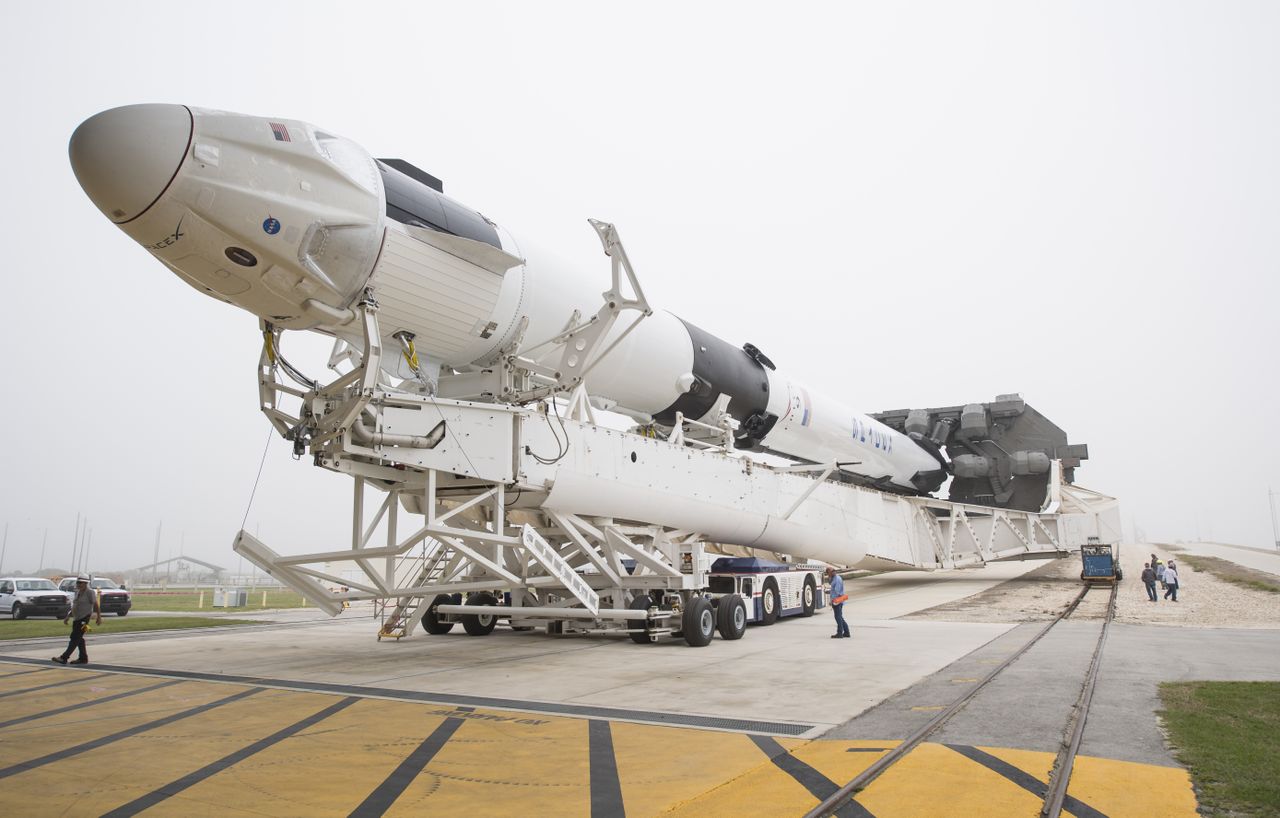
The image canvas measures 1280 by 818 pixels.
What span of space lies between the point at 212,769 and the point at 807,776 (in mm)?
3676

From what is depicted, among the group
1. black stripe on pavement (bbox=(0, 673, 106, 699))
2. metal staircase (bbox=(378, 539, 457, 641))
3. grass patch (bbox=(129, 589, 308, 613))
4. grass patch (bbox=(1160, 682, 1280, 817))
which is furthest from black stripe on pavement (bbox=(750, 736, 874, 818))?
grass patch (bbox=(129, 589, 308, 613))

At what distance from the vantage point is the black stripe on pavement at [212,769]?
4402 mm

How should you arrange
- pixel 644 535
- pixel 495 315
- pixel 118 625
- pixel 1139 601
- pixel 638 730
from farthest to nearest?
pixel 1139 601 < pixel 118 625 < pixel 644 535 < pixel 495 315 < pixel 638 730

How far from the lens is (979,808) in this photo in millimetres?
4090

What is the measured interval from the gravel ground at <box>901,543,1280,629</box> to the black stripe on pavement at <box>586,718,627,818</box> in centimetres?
1080

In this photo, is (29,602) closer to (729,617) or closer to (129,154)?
(729,617)

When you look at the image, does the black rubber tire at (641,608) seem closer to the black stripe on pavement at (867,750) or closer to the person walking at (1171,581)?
the black stripe on pavement at (867,750)

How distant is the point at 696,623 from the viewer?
11.8m

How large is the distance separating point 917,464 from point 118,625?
64.6ft

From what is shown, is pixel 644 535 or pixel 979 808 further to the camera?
pixel 644 535

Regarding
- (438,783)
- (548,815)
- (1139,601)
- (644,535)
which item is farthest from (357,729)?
(1139,601)

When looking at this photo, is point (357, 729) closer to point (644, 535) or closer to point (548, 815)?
point (548, 815)

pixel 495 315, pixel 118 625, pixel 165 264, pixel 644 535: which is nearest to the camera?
pixel 165 264

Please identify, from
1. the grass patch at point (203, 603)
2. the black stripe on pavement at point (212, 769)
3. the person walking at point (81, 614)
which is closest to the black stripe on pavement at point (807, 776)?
the black stripe on pavement at point (212, 769)
